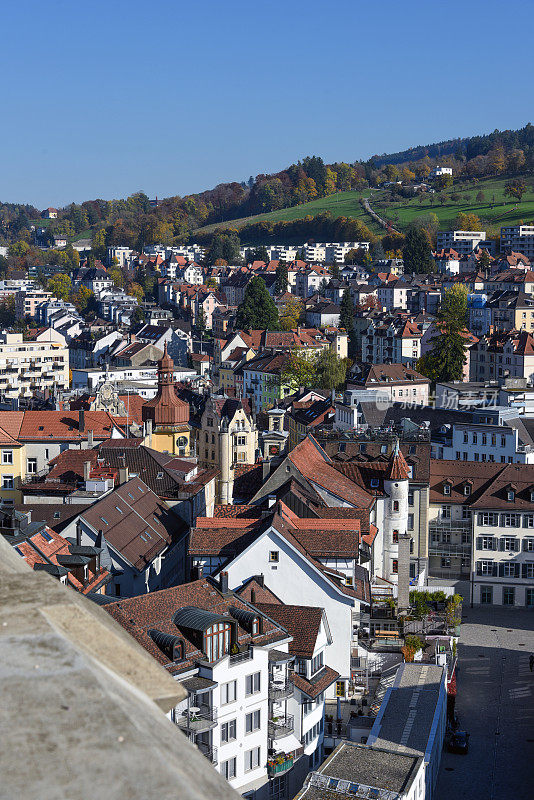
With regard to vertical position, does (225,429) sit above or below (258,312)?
below

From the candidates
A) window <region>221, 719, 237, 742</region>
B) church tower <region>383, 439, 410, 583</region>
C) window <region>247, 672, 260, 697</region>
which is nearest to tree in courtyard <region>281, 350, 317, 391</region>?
church tower <region>383, 439, 410, 583</region>

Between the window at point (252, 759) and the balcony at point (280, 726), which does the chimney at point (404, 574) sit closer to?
the balcony at point (280, 726)

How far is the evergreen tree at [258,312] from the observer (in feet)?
398

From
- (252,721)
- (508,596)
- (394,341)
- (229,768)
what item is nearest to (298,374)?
(394,341)

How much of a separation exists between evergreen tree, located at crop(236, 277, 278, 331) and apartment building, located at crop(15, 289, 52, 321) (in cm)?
4871

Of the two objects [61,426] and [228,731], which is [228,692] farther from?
[61,426]

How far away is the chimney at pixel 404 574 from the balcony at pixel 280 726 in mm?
12319

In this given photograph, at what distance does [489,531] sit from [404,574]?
7.41 metres

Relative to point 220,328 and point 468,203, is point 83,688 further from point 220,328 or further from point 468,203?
point 468,203

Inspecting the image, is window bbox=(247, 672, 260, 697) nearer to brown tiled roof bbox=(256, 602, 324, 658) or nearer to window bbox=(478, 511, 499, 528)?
brown tiled roof bbox=(256, 602, 324, 658)

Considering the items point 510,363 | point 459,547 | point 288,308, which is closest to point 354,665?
point 459,547

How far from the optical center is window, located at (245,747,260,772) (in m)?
24.7

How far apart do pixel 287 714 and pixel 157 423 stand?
34.9 metres

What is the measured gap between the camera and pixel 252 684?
25.0 m
